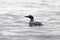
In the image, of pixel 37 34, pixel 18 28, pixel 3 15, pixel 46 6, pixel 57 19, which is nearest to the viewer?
pixel 37 34

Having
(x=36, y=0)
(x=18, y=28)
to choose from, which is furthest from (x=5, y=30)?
(x=36, y=0)

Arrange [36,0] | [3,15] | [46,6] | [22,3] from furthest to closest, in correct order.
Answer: [36,0], [22,3], [46,6], [3,15]

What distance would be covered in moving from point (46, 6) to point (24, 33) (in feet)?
30.9

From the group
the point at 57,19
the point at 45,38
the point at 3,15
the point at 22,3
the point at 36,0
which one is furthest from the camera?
the point at 36,0

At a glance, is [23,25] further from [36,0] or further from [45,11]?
[36,0]

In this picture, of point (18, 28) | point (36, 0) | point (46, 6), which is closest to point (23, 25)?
point (18, 28)

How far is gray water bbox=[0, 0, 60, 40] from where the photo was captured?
12133mm

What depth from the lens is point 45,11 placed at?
63.9ft

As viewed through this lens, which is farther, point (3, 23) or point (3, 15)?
point (3, 15)

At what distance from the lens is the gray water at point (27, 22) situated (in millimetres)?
12133

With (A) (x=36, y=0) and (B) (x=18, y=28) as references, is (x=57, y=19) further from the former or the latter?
(A) (x=36, y=0)

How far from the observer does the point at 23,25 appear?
14.5m

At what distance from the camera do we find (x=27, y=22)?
15539 mm

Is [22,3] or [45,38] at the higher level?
[22,3]
